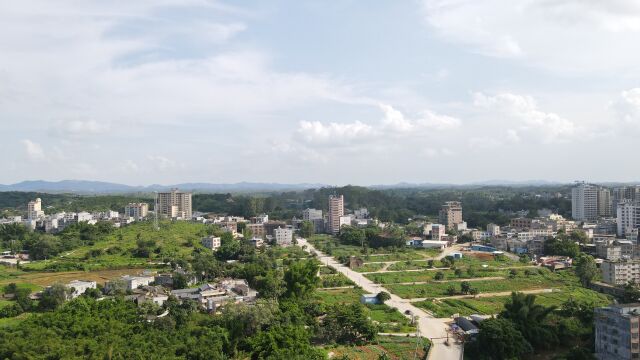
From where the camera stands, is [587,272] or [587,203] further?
[587,203]

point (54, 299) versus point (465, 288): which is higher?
point (54, 299)

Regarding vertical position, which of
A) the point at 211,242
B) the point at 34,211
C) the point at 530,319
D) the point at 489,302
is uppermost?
the point at 34,211

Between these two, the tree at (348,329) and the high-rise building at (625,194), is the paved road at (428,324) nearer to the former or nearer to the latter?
the tree at (348,329)

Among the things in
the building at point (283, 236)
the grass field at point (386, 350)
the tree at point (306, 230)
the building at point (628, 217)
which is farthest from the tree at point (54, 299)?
the building at point (628, 217)

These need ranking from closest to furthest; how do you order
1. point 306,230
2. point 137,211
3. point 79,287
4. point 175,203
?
point 79,287 < point 306,230 < point 137,211 < point 175,203

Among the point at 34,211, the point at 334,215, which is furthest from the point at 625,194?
the point at 34,211

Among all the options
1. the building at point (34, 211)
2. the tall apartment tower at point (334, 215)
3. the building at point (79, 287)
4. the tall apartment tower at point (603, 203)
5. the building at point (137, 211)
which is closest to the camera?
the building at point (79, 287)

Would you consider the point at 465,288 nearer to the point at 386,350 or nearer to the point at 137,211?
the point at 386,350

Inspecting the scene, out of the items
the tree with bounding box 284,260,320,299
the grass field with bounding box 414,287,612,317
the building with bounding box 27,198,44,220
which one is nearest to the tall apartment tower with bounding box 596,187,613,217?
the grass field with bounding box 414,287,612,317
